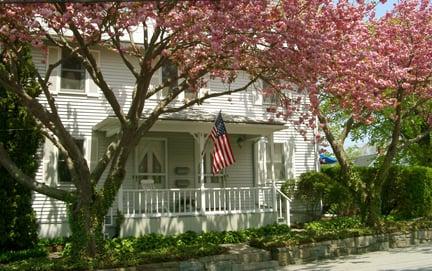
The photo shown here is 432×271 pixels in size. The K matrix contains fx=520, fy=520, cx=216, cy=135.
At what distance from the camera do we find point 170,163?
58.0 ft

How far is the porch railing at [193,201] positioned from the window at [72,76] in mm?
3787

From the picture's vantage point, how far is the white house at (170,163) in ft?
50.6

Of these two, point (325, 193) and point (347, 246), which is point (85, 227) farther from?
point (325, 193)

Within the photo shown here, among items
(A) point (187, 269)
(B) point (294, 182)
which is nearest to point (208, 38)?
(A) point (187, 269)

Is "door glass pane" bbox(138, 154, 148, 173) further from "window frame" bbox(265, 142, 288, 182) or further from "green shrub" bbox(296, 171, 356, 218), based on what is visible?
"green shrub" bbox(296, 171, 356, 218)

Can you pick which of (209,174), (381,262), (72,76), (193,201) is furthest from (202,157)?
(381,262)

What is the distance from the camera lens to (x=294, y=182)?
60.4 feet

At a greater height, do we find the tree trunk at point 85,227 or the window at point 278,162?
the window at point 278,162

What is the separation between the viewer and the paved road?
423 inches

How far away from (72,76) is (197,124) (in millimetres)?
4391

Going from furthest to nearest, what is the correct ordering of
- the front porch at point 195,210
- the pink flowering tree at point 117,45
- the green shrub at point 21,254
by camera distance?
the front porch at point 195,210 → the green shrub at point 21,254 → the pink flowering tree at point 117,45

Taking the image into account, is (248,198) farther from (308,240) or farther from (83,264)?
(83,264)

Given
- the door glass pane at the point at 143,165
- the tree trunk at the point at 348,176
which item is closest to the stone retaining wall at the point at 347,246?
the tree trunk at the point at 348,176

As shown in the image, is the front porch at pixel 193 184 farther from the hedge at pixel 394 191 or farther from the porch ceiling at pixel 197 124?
the hedge at pixel 394 191
